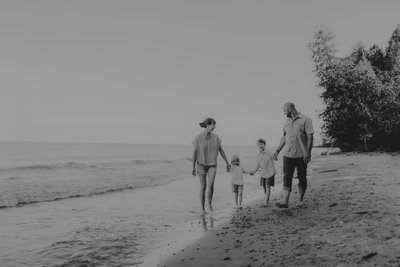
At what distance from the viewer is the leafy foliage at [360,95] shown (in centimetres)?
3461

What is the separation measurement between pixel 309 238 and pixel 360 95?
34.4 metres

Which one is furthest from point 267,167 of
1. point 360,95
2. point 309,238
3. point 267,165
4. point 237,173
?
point 360,95

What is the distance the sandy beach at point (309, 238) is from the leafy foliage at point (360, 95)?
29939mm

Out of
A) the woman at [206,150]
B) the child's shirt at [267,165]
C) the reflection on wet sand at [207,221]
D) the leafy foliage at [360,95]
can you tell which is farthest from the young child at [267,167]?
the leafy foliage at [360,95]

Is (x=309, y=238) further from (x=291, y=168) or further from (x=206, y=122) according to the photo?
(x=206, y=122)

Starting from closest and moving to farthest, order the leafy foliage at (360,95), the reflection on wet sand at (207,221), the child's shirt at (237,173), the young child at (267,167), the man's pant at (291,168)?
the reflection on wet sand at (207,221) < the man's pant at (291,168) < the young child at (267,167) < the child's shirt at (237,173) < the leafy foliage at (360,95)

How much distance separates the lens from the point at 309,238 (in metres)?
5.12

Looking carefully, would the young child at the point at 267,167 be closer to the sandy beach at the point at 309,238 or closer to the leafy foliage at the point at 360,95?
the sandy beach at the point at 309,238

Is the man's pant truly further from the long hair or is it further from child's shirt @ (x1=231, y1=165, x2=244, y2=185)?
the long hair

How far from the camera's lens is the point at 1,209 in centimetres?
1188

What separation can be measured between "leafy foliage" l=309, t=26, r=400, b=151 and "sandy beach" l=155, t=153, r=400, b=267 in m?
29.9

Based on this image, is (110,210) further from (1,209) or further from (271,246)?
(271,246)

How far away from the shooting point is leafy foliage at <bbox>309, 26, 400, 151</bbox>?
114 feet

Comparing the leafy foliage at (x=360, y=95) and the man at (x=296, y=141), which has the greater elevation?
the leafy foliage at (x=360, y=95)
